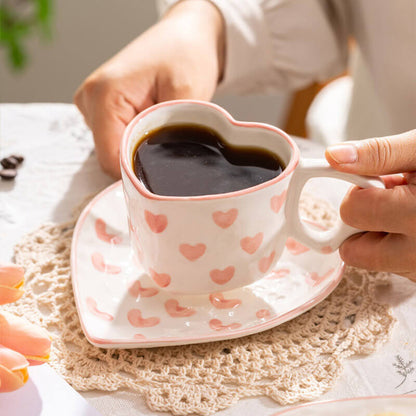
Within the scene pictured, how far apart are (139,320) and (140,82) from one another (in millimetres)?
320

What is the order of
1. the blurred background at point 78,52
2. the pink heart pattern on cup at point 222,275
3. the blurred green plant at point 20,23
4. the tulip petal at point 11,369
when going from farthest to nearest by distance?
the blurred background at point 78,52 < the blurred green plant at point 20,23 < the pink heart pattern on cup at point 222,275 < the tulip petal at point 11,369

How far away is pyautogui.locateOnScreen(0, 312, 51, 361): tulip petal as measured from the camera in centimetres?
48

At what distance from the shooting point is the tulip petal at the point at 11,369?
456 millimetres

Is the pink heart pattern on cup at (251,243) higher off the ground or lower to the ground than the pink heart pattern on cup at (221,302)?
higher

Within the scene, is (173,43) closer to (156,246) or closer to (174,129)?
(174,129)

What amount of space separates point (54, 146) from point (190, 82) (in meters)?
0.21

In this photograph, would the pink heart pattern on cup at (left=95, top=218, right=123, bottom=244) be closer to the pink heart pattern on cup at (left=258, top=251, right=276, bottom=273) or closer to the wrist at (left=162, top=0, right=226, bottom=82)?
the pink heart pattern on cup at (left=258, top=251, right=276, bottom=273)

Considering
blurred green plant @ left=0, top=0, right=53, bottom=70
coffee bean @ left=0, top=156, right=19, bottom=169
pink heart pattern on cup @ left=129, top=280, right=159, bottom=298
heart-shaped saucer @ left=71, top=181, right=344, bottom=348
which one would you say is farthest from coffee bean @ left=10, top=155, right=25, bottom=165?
blurred green plant @ left=0, top=0, right=53, bottom=70

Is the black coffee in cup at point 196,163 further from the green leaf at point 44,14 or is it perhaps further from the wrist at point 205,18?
the green leaf at point 44,14

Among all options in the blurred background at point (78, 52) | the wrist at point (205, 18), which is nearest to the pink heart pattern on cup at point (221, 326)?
the wrist at point (205, 18)

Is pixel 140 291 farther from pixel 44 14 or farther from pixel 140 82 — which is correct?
pixel 44 14

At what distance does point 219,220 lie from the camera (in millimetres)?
520

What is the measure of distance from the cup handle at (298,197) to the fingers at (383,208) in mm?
14

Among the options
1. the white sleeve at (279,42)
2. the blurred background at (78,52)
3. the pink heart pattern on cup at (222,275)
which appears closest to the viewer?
the pink heart pattern on cup at (222,275)
